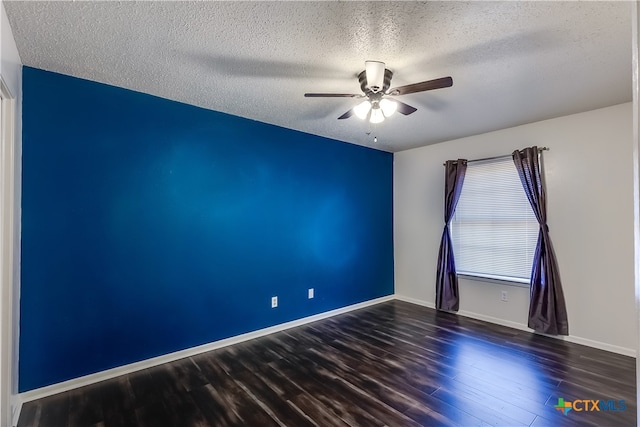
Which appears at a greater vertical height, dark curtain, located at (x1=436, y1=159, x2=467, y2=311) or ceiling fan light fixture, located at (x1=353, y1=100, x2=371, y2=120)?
ceiling fan light fixture, located at (x1=353, y1=100, x2=371, y2=120)

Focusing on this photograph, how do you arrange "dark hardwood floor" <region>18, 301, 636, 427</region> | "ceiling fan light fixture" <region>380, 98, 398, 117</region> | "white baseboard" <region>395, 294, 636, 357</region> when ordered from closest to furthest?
"dark hardwood floor" <region>18, 301, 636, 427</region>
"ceiling fan light fixture" <region>380, 98, 398, 117</region>
"white baseboard" <region>395, 294, 636, 357</region>

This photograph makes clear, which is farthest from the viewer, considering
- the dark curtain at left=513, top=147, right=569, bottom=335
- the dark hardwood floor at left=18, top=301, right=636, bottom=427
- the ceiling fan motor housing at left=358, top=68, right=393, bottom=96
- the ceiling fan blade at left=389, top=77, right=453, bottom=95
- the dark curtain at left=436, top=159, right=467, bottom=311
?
the dark curtain at left=436, top=159, right=467, bottom=311

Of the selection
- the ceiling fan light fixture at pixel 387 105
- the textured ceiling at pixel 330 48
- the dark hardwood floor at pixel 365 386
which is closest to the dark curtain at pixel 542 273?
Answer: the dark hardwood floor at pixel 365 386

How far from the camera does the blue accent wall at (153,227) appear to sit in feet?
7.16

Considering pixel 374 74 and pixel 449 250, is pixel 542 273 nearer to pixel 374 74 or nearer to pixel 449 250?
pixel 449 250

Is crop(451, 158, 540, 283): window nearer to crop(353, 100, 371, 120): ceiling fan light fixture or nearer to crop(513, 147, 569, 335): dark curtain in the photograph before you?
crop(513, 147, 569, 335): dark curtain

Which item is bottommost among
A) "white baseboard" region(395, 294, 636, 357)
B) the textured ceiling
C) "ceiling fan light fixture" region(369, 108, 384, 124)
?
"white baseboard" region(395, 294, 636, 357)

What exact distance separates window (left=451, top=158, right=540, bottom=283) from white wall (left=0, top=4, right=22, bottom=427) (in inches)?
175

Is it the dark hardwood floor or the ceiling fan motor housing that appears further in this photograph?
the ceiling fan motor housing

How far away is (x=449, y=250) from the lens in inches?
160

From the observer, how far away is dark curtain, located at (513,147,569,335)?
124 inches

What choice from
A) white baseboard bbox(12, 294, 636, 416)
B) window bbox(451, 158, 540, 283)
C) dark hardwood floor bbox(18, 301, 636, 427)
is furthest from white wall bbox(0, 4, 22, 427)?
window bbox(451, 158, 540, 283)

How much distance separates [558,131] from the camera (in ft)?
10.6

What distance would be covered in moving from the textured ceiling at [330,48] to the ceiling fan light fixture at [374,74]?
11 cm
